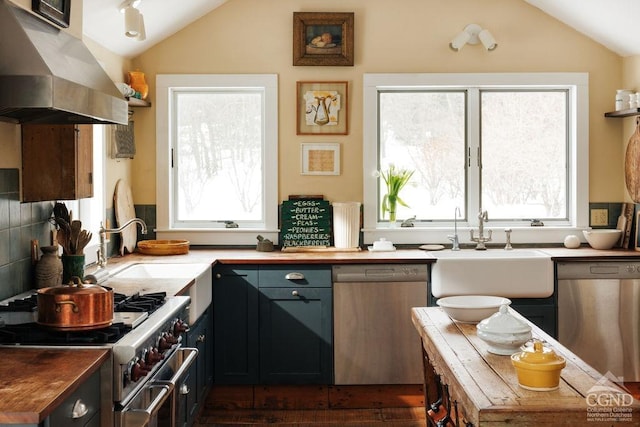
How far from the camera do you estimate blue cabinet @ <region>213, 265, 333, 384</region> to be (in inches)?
186

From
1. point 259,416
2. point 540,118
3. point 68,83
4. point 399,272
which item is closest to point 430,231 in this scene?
point 399,272

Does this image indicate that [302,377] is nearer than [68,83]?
No

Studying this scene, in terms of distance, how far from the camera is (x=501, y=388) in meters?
2.26

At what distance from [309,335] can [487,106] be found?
2148 mm

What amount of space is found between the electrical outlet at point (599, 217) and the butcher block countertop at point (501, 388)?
268 cm

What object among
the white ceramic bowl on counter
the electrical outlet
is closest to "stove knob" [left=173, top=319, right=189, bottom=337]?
the white ceramic bowl on counter

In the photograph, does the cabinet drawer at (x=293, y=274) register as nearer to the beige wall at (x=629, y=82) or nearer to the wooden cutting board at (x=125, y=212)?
the wooden cutting board at (x=125, y=212)

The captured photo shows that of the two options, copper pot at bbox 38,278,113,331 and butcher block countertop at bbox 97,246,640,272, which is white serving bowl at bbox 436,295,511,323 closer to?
copper pot at bbox 38,278,113,331

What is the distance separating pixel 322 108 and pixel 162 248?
59.1 inches

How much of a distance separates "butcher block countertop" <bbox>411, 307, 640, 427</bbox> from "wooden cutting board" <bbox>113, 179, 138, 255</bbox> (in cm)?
265

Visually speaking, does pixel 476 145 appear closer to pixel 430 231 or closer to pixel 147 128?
pixel 430 231

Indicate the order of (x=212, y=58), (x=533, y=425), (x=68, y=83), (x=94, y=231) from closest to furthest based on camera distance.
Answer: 1. (x=533, y=425)
2. (x=68, y=83)
3. (x=94, y=231)
4. (x=212, y=58)

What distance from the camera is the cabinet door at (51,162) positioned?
338 centimetres

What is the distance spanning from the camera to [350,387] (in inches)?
189
